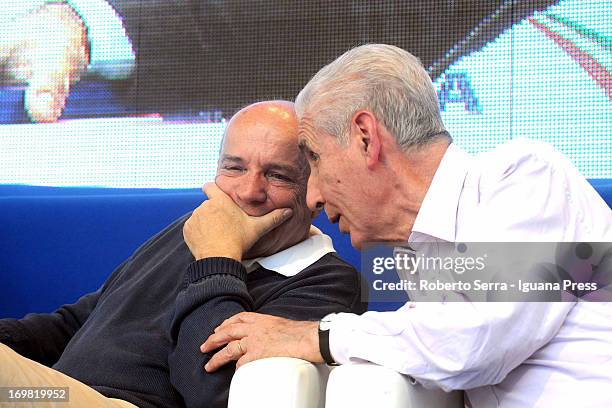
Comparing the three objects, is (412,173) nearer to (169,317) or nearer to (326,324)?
(326,324)

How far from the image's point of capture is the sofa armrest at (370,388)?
1.27m

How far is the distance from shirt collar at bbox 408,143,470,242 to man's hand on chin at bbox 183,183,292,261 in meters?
0.43

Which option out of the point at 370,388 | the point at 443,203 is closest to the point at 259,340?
the point at 370,388

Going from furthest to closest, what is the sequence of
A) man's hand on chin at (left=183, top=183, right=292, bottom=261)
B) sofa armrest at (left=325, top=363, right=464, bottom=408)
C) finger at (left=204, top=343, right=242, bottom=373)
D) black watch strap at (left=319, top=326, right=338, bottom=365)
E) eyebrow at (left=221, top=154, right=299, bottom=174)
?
eyebrow at (left=221, top=154, right=299, bottom=174) → man's hand on chin at (left=183, top=183, right=292, bottom=261) → finger at (left=204, top=343, right=242, bottom=373) → black watch strap at (left=319, top=326, right=338, bottom=365) → sofa armrest at (left=325, top=363, right=464, bottom=408)

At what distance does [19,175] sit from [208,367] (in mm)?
3187

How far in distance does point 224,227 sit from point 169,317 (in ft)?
0.70

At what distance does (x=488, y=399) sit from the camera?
1.40 m

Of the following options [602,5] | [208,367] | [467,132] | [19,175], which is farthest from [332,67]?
[19,175]

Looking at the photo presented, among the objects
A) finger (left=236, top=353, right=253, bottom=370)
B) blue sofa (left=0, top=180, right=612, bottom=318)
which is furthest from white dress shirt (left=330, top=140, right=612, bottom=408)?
blue sofa (left=0, top=180, right=612, bottom=318)

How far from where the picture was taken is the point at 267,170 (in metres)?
1.93

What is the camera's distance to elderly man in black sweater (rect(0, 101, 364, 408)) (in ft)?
5.46

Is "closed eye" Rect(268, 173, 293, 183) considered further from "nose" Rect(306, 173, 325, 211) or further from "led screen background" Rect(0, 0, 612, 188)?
"led screen background" Rect(0, 0, 612, 188)

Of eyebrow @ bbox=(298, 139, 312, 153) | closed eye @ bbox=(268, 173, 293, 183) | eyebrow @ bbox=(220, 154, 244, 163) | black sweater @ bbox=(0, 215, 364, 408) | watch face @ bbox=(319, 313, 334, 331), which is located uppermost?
eyebrow @ bbox=(298, 139, 312, 153)

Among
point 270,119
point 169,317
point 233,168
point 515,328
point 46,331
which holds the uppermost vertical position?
point 270,119
